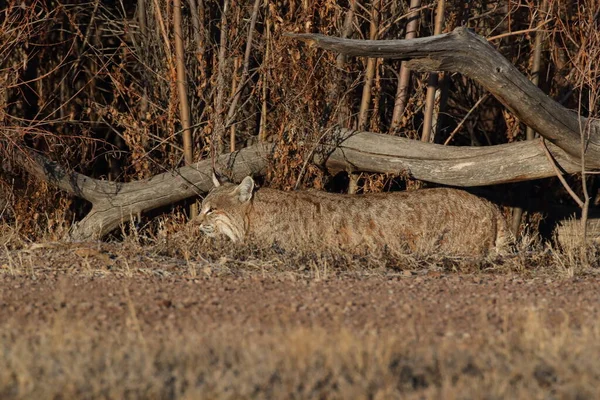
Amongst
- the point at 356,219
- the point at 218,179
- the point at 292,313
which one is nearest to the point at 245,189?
the point at 218,179

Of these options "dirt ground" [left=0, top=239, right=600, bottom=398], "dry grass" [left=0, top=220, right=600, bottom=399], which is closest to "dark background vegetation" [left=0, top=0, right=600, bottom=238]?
"dirt ground" [left=0, top=239, right=600, bottom=398]

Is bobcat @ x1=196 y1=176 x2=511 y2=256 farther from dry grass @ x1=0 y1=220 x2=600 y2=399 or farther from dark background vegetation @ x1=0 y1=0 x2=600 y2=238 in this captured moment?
dry grass @ x1=0 y1=220 x2=600 y2=399

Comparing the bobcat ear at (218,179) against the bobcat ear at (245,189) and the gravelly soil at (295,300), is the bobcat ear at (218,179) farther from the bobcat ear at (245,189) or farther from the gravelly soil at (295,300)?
the gravelly soil at (295,300)

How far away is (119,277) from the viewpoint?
Answer: 25.0 feet

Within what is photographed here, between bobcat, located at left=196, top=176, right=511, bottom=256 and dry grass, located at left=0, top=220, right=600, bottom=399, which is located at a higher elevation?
dry grass, located at left=0, top=220, right=600, bottom=399

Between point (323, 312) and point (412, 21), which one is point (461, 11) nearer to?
point (412, 21)

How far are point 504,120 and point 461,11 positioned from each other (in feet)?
6.46

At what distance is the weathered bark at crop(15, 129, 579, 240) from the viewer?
383 inches

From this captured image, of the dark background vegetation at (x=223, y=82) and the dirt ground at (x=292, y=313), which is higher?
the dark background vegetation at (x=223, y=82)

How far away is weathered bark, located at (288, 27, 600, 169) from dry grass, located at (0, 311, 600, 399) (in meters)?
3.71

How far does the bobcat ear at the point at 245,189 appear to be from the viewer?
31.8 feet

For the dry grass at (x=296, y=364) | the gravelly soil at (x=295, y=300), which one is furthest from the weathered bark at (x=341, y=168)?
the dry grass at (x=296, y=364)

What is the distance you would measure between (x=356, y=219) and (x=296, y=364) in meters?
5.17

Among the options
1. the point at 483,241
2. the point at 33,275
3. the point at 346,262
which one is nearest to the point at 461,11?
the point at 483,241
